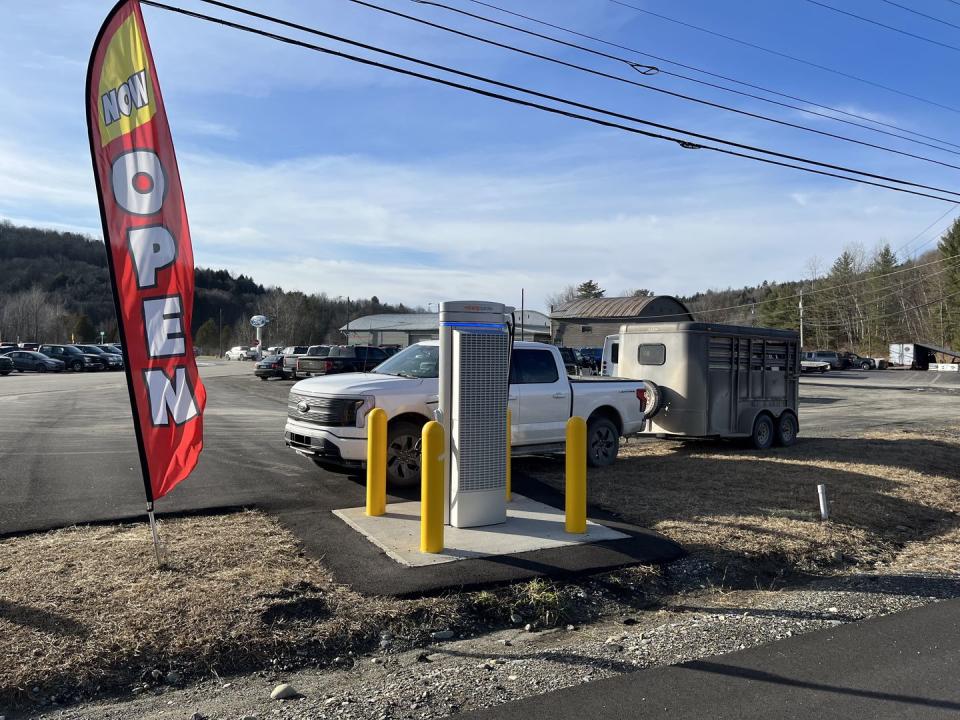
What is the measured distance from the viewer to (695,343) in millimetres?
13320

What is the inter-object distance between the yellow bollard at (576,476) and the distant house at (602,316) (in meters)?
59.6

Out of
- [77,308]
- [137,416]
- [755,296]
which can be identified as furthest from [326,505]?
[77,308]

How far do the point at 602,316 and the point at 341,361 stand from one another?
1650 inches

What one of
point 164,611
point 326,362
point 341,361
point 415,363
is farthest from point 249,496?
point 341,361

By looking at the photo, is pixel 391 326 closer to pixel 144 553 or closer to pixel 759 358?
pixel 759 358

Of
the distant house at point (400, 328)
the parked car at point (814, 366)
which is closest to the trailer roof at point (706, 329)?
the parked car at point (814, 366)

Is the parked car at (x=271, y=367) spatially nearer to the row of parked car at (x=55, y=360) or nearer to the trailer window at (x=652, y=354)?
the row of parked car at (x=55, y=360)

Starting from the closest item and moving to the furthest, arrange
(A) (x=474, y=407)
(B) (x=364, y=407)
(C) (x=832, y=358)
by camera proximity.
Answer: (A) (x=474, y=407)
(B) (x=364, y=407)
(C) (x=832, y=358)

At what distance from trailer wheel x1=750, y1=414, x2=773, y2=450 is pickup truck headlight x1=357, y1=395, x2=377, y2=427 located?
8.22 metres

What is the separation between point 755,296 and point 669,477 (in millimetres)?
130373

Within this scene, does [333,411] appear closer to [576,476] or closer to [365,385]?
[365,385]

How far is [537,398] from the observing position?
10.6 m

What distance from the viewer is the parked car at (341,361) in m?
25.7

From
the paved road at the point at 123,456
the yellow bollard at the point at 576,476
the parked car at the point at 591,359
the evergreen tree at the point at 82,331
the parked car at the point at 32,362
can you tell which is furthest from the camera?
the evergreen tree at the point at 82,331
